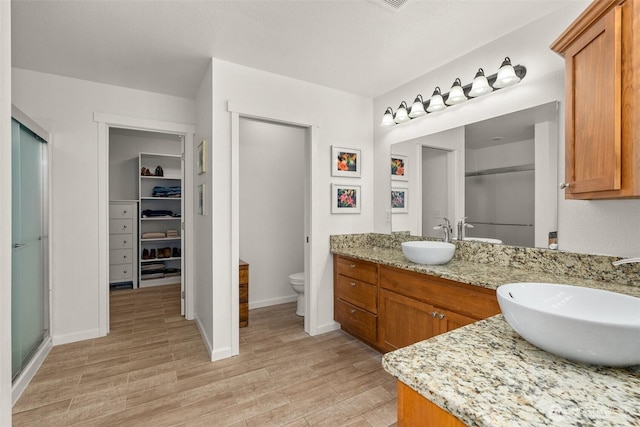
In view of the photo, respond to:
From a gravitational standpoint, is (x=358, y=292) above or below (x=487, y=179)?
below

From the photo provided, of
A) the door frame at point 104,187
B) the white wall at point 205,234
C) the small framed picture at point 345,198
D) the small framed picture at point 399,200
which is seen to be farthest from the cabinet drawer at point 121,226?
the small framed picture at point 399,200

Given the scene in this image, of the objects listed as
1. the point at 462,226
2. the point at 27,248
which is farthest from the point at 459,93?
the point at 27,248

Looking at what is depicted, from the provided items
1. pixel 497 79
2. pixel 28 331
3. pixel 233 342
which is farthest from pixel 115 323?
pixel 497 79

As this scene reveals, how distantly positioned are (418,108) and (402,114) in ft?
0.61

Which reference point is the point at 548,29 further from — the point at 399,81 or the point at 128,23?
the point at 128,23

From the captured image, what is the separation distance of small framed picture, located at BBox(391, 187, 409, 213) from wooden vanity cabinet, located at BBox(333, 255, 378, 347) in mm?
694

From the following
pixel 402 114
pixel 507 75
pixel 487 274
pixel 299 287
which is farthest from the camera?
pixel 299 287

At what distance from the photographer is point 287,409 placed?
6.23 feet

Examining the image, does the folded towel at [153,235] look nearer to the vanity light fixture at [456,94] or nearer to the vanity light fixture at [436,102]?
the vanity light fixture at [436,102]

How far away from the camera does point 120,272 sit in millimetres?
4719

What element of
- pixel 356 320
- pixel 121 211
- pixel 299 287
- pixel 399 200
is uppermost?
pixel 399 200

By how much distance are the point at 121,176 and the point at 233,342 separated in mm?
3907

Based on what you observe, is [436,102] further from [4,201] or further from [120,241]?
[120,241]

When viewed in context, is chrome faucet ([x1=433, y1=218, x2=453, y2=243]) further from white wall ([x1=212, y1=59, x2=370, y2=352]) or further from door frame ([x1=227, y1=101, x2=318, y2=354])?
door frame ([x1=227, y1=101, x2=318, y2=354])
